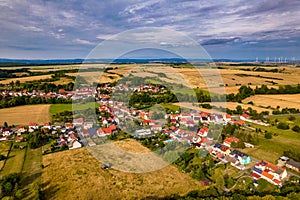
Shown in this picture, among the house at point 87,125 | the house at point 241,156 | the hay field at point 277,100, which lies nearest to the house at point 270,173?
the house at point 241,156

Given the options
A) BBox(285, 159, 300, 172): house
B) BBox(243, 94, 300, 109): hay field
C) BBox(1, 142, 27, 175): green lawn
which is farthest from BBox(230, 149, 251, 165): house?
BBox(243, 94, 300, 109): hay field

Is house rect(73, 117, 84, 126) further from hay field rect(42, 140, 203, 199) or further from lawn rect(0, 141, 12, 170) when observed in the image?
hay field rect(42, 140, 203, 199)

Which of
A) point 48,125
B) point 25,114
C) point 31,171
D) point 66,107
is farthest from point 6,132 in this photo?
point 66,107

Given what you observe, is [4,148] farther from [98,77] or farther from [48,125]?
[98,77]

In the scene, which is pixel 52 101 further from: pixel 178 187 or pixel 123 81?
pixel 178 187

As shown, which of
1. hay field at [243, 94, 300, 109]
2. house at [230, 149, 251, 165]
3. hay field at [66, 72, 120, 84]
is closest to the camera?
house at [230, 149, 251, 165]

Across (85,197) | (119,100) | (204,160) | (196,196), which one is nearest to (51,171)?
(85,197)

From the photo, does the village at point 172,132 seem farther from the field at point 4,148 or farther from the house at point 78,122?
the field at point 4,148
